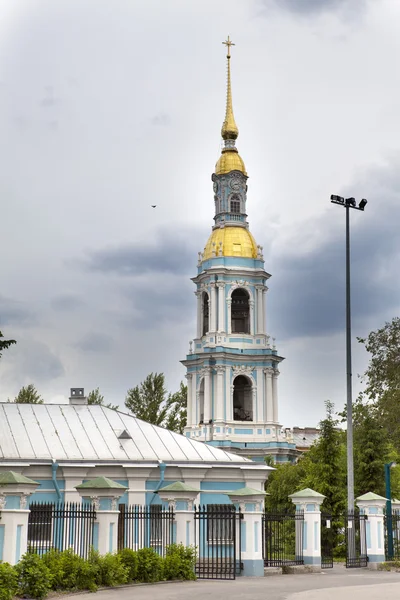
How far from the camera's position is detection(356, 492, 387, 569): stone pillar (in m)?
28.1

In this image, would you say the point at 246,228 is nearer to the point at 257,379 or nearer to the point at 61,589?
the point at 257,379

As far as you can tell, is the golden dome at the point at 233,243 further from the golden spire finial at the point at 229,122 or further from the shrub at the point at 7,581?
the shrub at the point at 7,581

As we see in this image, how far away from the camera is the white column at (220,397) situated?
192 feet

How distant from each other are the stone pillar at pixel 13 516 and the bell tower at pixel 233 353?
36.6 m

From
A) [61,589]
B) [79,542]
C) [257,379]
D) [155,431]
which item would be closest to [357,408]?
[257,379]

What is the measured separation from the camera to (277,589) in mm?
20781

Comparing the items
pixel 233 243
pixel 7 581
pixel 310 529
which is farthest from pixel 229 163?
pixel 7 581

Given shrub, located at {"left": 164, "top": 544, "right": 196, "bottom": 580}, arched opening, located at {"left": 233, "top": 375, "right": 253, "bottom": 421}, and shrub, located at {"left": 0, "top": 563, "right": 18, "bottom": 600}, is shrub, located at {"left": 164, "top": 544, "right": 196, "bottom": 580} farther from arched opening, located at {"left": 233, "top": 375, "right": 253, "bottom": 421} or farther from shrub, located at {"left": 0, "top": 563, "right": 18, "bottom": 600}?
arched opening, located at {"left": 233, "top": 375, "right": 253, "bottom": 421}

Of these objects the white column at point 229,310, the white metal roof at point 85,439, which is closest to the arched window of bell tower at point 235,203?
the white column at point 229,310

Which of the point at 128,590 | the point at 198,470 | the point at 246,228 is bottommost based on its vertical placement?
the point at 128,590

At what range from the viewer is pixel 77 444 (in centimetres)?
3241

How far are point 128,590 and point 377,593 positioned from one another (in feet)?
16.8

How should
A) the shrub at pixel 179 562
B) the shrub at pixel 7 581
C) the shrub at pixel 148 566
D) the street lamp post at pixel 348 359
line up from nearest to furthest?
the shrub at pixel 7 581
the shrub at pixel 148 566
the shrub at pixel 179 562
the street lamp post at pixel 348 359

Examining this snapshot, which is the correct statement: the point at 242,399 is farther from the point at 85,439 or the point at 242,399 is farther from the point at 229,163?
the point at 85,439
